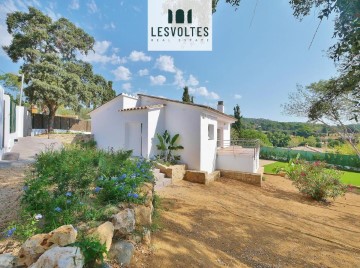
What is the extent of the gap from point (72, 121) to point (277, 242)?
32132mm

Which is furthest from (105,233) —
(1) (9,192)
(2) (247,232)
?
(2) (247,232)

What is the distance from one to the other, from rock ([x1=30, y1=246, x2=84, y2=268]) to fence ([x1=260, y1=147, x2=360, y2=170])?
30174 mm

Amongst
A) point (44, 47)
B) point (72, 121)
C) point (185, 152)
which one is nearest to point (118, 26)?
point (185, 152)

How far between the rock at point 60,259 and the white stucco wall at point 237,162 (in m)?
12.0

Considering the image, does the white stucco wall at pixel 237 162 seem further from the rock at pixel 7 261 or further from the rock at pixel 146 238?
the rock at pixel 7 261

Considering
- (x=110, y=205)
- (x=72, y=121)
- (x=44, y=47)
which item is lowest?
(x=110, y=205)

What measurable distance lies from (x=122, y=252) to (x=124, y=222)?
0.46 m

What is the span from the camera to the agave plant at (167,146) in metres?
12.1

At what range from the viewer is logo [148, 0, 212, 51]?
29.3 feet

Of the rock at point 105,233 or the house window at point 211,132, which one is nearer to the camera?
the rock at point 105,233

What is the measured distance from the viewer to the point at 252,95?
1942cm

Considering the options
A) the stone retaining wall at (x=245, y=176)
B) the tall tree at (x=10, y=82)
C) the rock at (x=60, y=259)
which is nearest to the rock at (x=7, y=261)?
the rock at (x=60, y=259)

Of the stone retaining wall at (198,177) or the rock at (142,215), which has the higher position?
the rock at (142,215)

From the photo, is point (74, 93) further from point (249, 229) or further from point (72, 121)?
point (249, 229)
